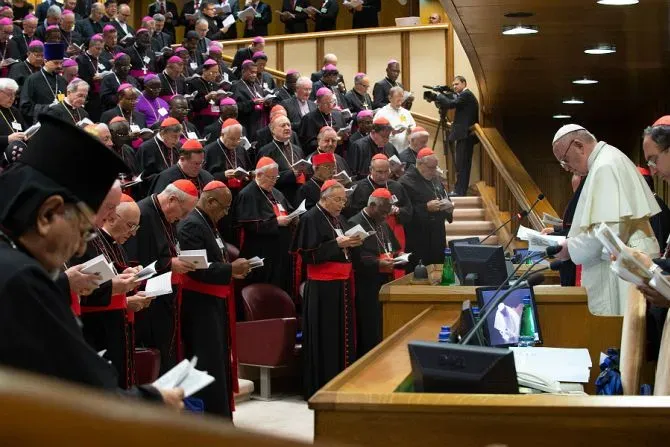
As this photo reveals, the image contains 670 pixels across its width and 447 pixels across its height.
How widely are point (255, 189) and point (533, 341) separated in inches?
208

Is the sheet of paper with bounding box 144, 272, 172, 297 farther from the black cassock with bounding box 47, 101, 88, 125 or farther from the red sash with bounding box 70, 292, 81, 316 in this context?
the black cassock with bounding box 47, 101, 88, 125

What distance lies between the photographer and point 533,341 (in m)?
4.61

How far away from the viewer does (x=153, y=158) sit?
10203mm

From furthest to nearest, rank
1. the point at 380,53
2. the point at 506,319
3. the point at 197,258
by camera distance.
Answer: the point at 380,53 < the point at 197,258 < the point at 506,319

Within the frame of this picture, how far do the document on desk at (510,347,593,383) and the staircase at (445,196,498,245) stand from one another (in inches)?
353

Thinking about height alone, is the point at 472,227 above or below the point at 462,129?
below

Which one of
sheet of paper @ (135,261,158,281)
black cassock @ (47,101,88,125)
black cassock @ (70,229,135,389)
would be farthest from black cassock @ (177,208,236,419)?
black cassock @ (47,101,88,125)

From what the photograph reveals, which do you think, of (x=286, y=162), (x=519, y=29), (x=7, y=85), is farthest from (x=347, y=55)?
(x=7, y=85)

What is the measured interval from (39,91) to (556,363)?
8.75 m

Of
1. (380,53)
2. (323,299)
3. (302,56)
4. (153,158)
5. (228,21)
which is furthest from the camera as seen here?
(302,56)

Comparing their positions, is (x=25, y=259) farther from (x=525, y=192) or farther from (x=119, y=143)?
(x=525, y=192)

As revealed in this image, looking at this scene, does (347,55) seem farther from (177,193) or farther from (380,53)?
(177,193)

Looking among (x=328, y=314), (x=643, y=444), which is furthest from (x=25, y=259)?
(x=328, y=314)

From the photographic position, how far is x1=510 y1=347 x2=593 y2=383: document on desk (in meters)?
3.84
